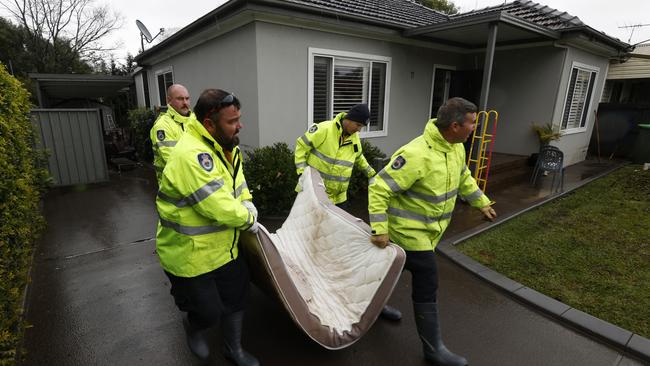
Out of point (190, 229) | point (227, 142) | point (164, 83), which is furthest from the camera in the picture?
point (164, 83)

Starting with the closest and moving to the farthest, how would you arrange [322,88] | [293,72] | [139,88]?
[293,72] → [322,88] → [139,88]

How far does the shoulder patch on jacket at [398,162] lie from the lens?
232 cm

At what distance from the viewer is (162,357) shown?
8.43 feet

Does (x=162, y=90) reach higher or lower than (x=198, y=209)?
higher

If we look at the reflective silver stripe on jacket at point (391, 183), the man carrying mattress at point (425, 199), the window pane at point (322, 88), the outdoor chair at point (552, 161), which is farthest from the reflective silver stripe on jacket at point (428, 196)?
the outdoor chair at point (552, 161)

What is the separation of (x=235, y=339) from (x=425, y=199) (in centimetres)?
169

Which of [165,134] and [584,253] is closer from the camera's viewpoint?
[165,134]

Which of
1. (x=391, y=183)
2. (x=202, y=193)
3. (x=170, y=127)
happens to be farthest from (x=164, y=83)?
(x=391, y=183)

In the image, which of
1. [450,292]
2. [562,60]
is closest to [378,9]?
[562,60]

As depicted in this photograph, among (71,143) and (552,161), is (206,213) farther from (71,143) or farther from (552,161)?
(552,161)

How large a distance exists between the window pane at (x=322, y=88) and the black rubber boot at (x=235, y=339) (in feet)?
16.1

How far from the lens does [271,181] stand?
546 centimetres

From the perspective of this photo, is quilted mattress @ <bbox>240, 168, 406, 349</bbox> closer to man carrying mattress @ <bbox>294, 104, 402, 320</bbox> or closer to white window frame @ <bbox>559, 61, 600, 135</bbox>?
man carrying mattress @ <bbox>294, 104, 402, 320</bbox>

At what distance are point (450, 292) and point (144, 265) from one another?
3.50m
